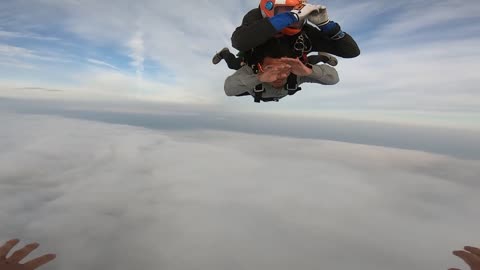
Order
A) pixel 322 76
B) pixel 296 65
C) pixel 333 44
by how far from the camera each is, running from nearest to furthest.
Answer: pixel 296 65, pixel 333 44, pixel 322 76

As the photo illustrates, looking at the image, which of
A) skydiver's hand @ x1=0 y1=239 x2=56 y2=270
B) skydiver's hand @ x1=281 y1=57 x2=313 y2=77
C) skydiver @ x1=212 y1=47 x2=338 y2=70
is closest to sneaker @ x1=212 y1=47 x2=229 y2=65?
skydiver @ x1=212 y1=47 x2=338 y2=70

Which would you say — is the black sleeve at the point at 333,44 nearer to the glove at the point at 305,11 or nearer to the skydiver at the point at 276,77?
the skydiver at the point at 276,77

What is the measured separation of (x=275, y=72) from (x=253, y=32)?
0.54m

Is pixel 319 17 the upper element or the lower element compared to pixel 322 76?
upper

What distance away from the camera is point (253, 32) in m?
2.59

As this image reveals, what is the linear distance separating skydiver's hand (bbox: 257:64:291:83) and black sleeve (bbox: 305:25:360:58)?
2.08 feet

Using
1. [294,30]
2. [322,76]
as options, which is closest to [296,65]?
[294,30]

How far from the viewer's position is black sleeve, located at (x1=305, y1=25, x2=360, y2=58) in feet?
10.5

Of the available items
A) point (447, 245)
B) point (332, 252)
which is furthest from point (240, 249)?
point (447, 245)

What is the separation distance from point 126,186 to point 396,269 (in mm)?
151124

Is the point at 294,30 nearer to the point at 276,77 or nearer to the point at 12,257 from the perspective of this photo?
the point at 276,77

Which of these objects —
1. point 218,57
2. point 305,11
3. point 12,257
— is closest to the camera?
point 305,11

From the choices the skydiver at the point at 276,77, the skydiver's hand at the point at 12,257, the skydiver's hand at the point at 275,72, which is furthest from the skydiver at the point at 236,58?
the skydiver's hand at the point at 12,257

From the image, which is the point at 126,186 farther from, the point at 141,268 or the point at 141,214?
the point at 141,268
